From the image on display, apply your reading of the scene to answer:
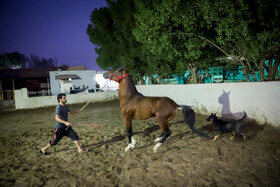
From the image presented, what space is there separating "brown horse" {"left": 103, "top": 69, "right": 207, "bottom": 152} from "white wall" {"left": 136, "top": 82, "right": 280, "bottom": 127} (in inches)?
125

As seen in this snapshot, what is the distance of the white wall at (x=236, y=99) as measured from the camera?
534 cm

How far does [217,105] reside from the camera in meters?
7.47

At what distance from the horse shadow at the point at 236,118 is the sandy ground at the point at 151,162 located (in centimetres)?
8

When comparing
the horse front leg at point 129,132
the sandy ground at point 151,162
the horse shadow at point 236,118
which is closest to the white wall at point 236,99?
the horse shadow at point 236,118

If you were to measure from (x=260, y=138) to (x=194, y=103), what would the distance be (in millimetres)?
4287

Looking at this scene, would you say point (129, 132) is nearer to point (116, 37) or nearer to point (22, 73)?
point (116, 37)

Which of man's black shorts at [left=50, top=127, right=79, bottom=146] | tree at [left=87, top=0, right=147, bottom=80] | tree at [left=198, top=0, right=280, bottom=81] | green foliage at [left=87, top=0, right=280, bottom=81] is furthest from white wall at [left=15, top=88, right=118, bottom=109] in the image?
tree at [left=198, top=0, right=280, bottom=81]

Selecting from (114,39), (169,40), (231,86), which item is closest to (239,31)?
(231,86)

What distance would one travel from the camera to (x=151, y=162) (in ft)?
11.8

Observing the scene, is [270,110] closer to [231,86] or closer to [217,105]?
[231,86]

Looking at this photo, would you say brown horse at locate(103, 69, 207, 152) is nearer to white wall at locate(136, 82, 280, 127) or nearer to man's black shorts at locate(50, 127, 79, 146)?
man's black shorts at locate(50, 127, 79, 146)

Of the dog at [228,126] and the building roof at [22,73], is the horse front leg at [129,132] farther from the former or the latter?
the building roof at [22,73]

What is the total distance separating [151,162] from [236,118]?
476cm

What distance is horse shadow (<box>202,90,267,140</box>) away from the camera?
202 inches
